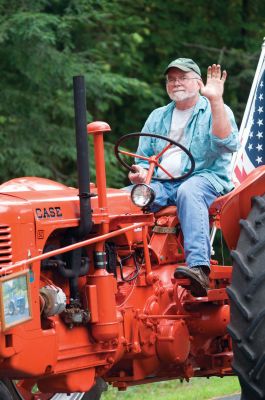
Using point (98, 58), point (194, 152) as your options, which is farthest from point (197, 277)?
point (98, 58)

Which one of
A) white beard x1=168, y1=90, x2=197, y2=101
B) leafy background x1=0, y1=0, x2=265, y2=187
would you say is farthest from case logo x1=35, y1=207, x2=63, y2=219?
leafy background x1=0, y1=0, x2=265, y2=187

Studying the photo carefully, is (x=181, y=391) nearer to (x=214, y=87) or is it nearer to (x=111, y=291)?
(x=111, y=291)

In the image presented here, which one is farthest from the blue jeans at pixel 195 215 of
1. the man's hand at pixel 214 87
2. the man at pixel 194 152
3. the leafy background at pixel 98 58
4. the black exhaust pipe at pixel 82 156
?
the leafy background at pixel 98 58

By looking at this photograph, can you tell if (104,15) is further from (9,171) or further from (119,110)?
(119,110)

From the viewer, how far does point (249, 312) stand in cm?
627

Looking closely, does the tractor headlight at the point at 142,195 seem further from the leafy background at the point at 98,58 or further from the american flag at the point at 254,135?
the leafy background at the point at 98,58

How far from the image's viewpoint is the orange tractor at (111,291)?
6.18 m

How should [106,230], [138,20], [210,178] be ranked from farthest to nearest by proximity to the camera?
[138,20], [210,178], [106,230]

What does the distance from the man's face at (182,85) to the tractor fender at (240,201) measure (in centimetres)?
92

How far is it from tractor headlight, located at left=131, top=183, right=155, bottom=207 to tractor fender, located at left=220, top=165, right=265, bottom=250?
1.41 feet

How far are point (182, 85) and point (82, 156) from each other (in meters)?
1.42

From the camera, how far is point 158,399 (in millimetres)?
9219

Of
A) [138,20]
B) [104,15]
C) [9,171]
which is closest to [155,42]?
[138,20]

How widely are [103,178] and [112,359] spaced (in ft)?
3.38
